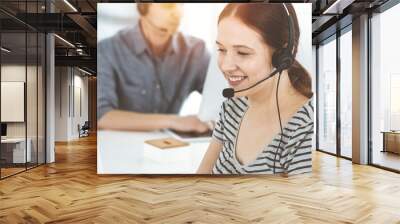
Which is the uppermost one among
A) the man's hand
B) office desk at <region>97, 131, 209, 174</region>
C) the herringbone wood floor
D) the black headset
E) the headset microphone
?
the black headset

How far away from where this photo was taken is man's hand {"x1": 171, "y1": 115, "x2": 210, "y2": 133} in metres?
6.35

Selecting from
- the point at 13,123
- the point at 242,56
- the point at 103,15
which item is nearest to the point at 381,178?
the point at 242,56

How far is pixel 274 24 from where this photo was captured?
20.9ft

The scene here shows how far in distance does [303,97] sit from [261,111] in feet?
2.48

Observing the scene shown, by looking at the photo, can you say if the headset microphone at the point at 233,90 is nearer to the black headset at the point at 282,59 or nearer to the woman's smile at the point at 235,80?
the black headset at the point at 282,59

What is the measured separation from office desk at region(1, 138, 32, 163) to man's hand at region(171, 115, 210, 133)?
2933 mm

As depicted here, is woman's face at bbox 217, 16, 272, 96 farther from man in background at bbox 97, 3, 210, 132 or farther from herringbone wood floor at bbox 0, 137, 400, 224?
herringbone wood floor at bbox 0, 137, 400, 224

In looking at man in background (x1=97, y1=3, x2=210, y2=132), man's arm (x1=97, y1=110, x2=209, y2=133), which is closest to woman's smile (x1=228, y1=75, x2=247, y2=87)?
man in background (x1=97, y1=3, x2=210, y2=132)

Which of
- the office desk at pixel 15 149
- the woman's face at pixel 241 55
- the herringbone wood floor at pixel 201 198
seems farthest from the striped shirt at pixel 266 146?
the office desk at pixel 15 149

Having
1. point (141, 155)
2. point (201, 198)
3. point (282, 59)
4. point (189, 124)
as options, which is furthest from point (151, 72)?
point (201, 198)

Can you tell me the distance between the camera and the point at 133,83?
20.8ft

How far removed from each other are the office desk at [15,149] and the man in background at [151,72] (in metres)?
1.77

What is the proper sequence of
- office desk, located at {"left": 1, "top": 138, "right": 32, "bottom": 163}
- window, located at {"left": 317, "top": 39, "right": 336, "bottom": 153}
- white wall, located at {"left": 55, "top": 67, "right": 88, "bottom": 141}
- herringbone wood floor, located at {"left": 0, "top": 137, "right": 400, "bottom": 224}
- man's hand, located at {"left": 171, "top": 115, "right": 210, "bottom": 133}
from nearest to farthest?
herringbone wood floor, located at {"left": 0, "top": 137, "right": 400, "bottom": 224} < man's hand, located at {"left": 171, "top": 115, "right": 210, "bottom": 133} < office desk, located at {"left": 1, "top": 138, "right": 32, "bottom": 163} < window, located at {"left": 317, "top": 39, "right": 336, "bottom": 153} < white wall, located at {"left": 55, "top": 67, "right": 88, "bottom": 141}

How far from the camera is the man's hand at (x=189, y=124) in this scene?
20.8 feet
